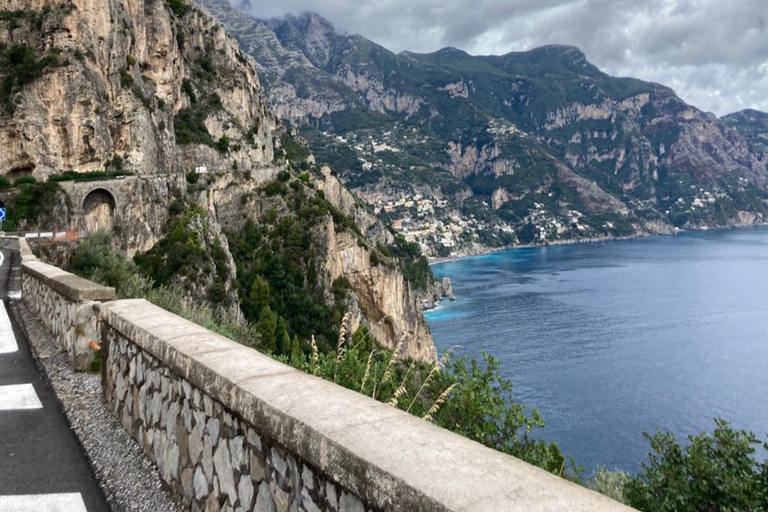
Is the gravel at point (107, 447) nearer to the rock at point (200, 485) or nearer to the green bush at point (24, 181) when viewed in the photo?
the rock at point (200, 485)

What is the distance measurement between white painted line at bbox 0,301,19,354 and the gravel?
0.87 meters

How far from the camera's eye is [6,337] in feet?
29.5

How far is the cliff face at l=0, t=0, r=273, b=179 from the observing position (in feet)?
161

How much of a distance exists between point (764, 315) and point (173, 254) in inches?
3367

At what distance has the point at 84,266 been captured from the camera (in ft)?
59.9

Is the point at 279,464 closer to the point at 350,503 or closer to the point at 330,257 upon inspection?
the point at 350,503

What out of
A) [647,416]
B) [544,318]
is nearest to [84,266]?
[647,416]

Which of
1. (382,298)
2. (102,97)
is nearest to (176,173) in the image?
(102,97)

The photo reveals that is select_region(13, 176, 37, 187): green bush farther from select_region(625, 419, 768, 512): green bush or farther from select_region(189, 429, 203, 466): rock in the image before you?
select_region(189, 429, 203, 466): rock

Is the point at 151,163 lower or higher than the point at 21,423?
higher

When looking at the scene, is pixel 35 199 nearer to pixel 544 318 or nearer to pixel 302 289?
pixel 302 289

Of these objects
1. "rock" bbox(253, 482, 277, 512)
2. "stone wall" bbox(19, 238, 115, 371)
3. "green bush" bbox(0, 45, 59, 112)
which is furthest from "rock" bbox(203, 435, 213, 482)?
"green bush" bbox(0, 45, 59, 112)

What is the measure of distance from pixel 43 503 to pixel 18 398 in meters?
2.74

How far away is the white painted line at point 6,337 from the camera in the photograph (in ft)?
27.0
